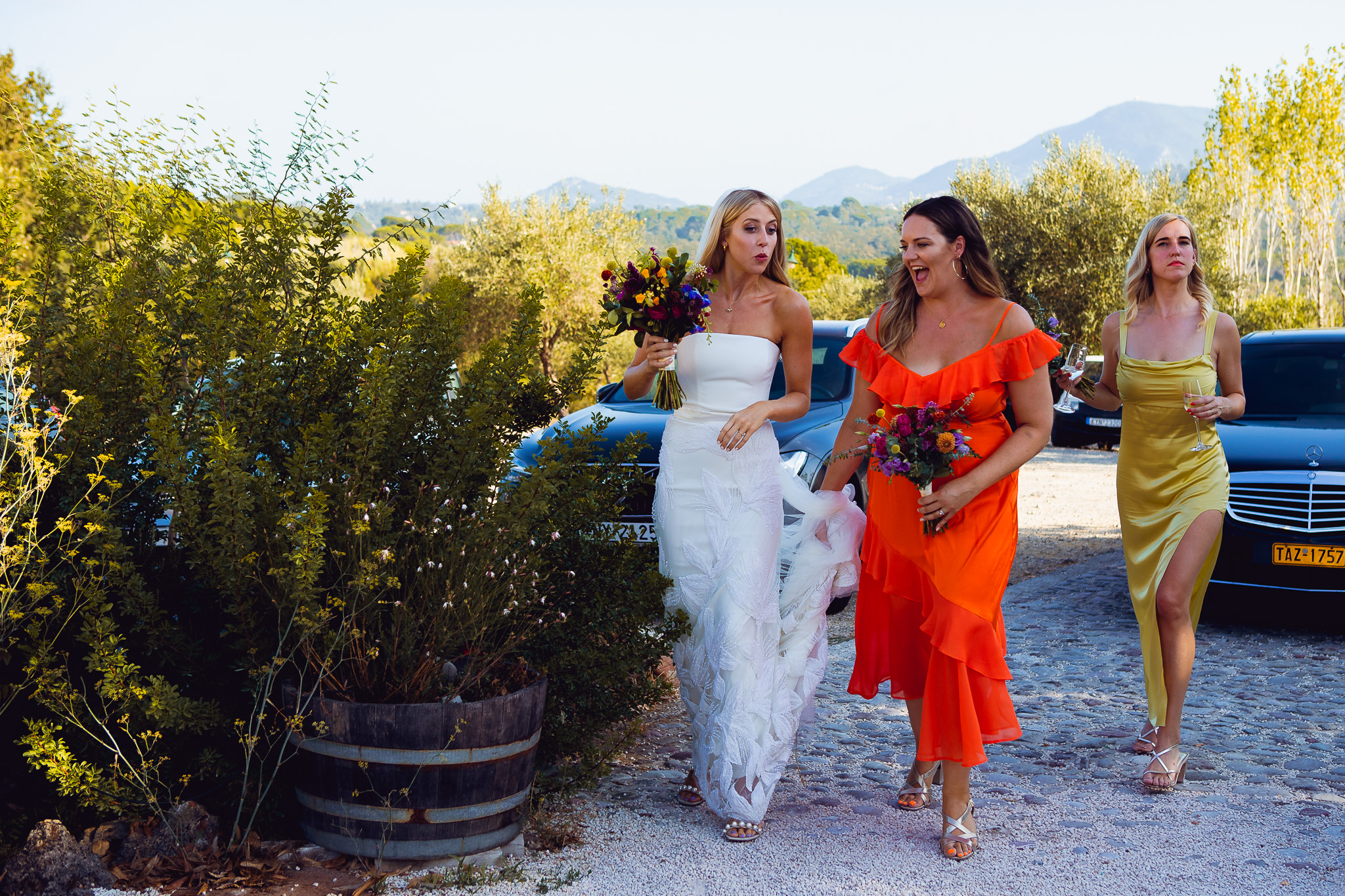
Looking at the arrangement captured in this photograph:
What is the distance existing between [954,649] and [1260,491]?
4.21m

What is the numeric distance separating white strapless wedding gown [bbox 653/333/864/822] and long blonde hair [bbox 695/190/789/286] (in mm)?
346

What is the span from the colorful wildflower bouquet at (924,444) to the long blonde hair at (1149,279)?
1942 mm

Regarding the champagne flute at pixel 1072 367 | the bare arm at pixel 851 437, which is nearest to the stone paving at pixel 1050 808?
the bare arm at pixel 851 437

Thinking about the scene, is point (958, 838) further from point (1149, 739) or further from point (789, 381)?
point (789, 381)

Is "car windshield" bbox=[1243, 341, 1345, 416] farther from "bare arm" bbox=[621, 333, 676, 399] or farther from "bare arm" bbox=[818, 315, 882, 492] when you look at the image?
"bare arm" bbox=[621, 333, 676, 399]

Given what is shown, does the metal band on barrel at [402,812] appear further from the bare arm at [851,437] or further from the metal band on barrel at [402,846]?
the bare arm at [851,437]

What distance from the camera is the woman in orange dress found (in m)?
3.83

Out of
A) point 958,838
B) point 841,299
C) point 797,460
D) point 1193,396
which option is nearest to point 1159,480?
point 1193,396

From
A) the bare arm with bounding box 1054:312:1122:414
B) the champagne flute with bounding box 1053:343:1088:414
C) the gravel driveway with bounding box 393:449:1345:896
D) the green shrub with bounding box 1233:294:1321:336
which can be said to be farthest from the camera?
the green shrub with bounding box 1233:294:1321:336

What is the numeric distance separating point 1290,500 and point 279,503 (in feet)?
20.2

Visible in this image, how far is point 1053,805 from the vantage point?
14.2ft

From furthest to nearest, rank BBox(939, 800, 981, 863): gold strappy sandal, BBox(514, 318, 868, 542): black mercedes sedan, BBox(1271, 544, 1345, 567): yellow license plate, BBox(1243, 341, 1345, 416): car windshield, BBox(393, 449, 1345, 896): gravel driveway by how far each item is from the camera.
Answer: BBox(1243, 341, 1345, 416): car windshield
BBox(514, 318, 868, 542): black mercedes sedan
BBox(1271, 544, 1345, 567): yellow license plate
BBox(939, 800, 981, 863): gold strappy sandal
BBox(393, 449, 1345, 896): gravel driveway

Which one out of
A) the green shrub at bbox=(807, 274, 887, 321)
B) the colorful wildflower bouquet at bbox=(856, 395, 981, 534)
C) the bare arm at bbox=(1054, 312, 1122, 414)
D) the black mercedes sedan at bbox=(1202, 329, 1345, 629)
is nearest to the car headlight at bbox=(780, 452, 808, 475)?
the bare arm at bbox=(1054, 312, 1122, 414)

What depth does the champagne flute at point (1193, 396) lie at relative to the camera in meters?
4.93
